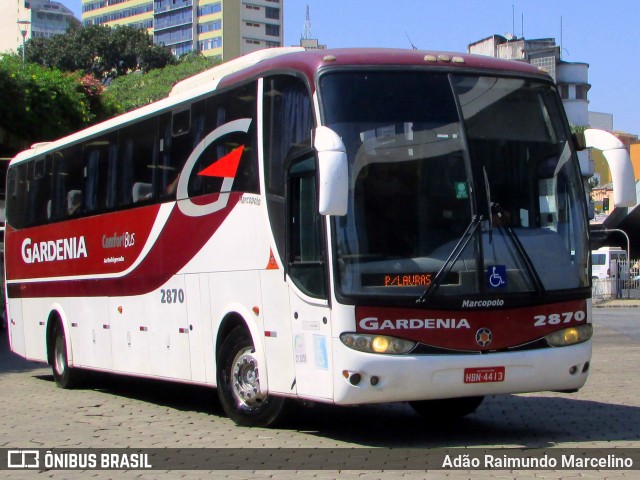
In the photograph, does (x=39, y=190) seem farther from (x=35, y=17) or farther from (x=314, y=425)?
(x=35, y=17)

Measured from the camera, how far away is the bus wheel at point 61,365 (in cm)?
1638

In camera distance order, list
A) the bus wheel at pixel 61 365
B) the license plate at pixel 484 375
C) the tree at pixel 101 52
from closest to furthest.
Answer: the license plate at pixel 484 375, the bus wheel at pixel 61 365, the tree at pixel 101 52

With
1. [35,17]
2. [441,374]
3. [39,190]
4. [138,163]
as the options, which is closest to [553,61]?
[39,190]

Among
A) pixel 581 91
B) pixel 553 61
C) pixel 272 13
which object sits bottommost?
pixel 581 91

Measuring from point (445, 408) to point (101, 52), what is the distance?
282 feet

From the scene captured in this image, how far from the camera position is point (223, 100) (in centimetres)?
1152

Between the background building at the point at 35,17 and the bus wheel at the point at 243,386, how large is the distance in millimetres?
A: 139429

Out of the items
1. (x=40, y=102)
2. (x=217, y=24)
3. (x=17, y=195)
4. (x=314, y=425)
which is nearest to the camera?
(x=314, y=425)

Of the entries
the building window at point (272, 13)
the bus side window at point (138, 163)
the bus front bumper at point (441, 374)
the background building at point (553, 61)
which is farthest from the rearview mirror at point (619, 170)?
the building window at point (272, 13)

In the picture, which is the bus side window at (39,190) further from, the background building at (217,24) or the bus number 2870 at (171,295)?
the background building at (217,24)

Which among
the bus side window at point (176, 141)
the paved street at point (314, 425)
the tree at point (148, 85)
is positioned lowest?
the paved street at point (314, 425)

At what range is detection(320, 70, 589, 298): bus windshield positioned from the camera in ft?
30.3

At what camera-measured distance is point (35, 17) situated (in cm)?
16600

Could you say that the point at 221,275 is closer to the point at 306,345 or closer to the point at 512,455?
the point at 306,345
